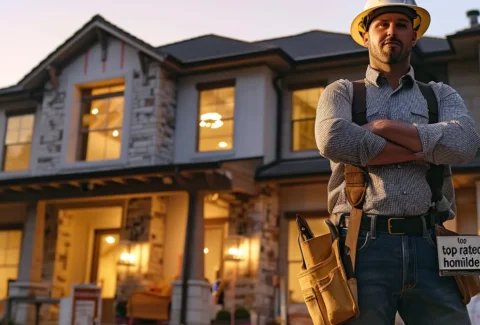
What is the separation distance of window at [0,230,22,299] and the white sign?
1613 cm

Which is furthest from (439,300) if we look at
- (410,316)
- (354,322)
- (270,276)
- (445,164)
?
(270,276)

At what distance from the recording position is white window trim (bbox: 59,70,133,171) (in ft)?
51.7

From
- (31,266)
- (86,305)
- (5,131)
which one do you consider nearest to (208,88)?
(31,266)

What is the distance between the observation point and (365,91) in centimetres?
261

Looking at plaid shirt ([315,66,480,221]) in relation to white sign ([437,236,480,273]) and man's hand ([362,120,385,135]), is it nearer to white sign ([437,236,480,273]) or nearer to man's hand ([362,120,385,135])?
man's hand ([362,120,385,135])

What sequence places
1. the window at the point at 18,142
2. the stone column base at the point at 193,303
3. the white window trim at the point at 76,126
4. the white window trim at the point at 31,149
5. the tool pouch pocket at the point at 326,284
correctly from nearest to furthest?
the tool pouch pocket at the point at 326,284
the stone column base at the point at 193,303
the white window trim at the point at 76,126
the white window trim at the point at 31,149
the window at the point at 18,142

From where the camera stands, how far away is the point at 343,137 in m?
2.39

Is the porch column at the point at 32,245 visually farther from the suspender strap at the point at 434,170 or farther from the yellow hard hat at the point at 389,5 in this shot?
the suspender strap at the point at 434,170

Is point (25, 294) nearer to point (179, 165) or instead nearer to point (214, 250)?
point (214, 250)

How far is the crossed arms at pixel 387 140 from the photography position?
7.83 ft

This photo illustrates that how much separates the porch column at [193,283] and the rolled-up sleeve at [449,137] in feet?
35.5

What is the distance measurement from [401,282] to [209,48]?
1524cm

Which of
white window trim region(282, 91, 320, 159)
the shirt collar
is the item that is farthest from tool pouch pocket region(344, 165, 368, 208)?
white window trim region(282, 91, 320, 159)

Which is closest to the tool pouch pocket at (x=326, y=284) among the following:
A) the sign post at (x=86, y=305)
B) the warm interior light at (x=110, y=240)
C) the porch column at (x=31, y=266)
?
the sign post at (x=86, y=305)
